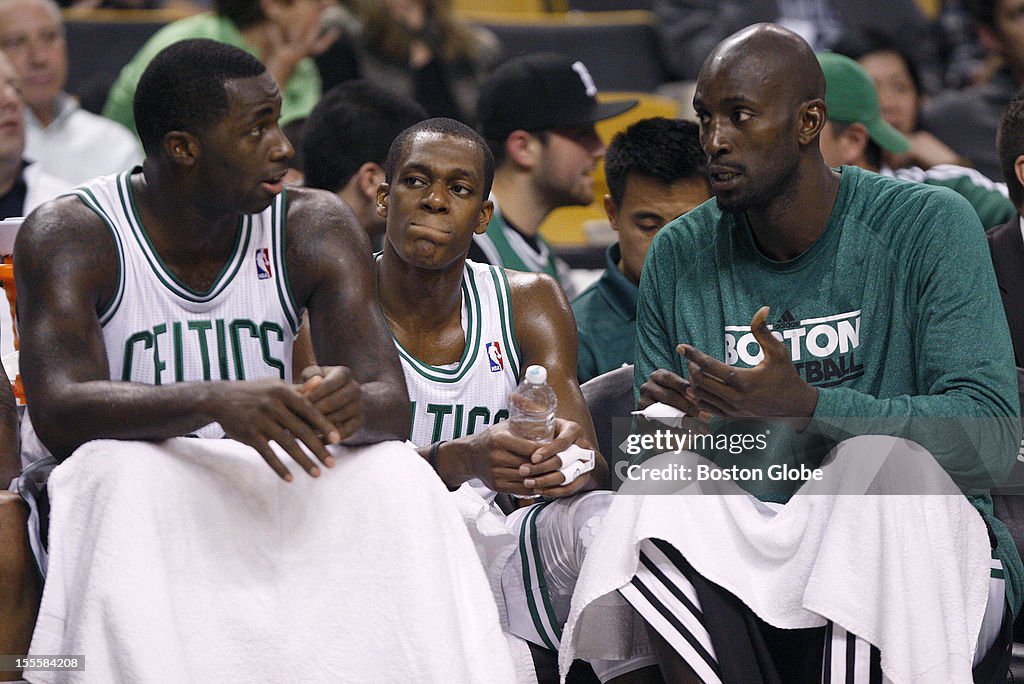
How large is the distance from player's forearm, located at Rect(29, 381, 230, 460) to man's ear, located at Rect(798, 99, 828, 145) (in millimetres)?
1270

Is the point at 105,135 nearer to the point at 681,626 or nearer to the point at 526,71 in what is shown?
the point at 526,71

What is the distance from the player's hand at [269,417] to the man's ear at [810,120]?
3.75 ft

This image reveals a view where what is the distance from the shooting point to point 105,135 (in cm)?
521

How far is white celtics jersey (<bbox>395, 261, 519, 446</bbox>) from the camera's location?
3.06 metres

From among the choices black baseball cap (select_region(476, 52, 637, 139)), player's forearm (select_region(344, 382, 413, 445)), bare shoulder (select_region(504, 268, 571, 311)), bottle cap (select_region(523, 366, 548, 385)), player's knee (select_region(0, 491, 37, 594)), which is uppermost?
black baseball cap (select_region(476, 52, 637, 139))

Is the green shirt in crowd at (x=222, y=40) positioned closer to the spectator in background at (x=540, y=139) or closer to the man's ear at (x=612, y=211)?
the spectator in background at (x=540, y=139)

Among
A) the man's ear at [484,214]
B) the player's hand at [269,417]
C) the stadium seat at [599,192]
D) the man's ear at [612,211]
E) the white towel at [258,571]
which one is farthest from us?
the stadium seat at [599,192]

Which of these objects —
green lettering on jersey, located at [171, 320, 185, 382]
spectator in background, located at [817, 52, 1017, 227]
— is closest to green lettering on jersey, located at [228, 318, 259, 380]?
green lettering on jersey, located at [171, 320, 185, 382]

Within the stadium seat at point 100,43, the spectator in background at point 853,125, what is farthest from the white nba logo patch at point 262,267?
the stadium seat at point 100,43

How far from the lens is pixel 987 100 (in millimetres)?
6105

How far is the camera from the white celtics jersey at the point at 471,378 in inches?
121

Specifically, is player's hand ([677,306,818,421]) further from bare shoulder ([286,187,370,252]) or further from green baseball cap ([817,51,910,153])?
green baseball cap ([817,51,910,153])

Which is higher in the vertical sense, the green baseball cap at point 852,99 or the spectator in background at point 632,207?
the green baseball cap at point 852,99

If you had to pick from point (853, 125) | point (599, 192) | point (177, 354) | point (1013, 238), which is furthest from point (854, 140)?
point (177, 354)
